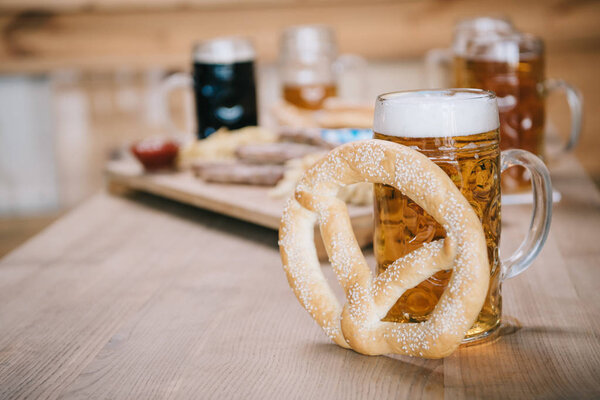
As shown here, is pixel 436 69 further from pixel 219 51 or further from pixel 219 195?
pixel 219 195

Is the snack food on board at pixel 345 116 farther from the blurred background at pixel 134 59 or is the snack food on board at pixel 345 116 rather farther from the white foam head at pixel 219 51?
the blurred background at pixel 134 59

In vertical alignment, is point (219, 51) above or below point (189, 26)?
below

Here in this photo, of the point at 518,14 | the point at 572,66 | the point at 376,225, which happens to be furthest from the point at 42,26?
the point at 376,225

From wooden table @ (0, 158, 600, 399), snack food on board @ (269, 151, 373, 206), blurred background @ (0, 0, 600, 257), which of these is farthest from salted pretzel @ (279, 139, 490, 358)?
blurred background @ (0, 0, 600, 257)

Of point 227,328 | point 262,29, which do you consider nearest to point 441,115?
point 227,328

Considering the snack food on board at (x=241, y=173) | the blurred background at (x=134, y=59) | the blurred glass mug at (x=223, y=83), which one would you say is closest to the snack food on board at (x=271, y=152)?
→ the snack food on board at (x=241, y=173)

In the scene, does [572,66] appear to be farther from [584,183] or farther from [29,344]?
[29,344]
